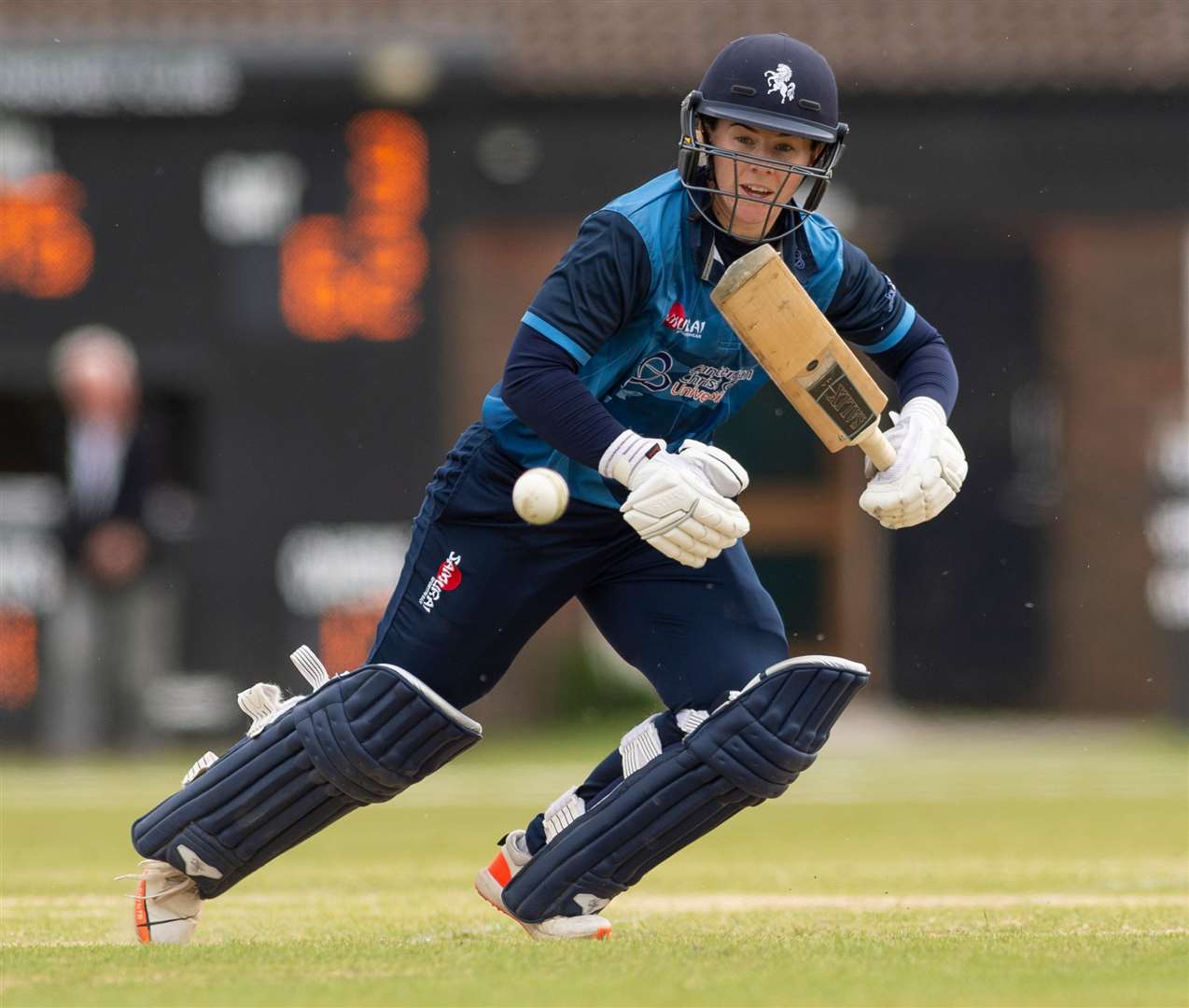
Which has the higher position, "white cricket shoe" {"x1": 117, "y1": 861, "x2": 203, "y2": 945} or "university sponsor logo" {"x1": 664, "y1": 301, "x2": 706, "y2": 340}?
"university sponsor logo" {"x1": 664, "y1": 301, "x2": 706, "y2": 340}

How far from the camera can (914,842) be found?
6.81m

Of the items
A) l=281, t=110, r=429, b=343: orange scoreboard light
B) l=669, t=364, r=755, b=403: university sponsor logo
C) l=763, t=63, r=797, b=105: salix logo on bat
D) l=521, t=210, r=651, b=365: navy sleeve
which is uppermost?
l=763, t=63, r=797, b=105: salix logo on bat

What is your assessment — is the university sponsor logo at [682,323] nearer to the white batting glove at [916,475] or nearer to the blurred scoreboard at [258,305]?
the white batting glove at [916,475]

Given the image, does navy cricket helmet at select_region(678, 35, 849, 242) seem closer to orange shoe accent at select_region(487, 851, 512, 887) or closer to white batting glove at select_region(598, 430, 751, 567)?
white batting glove at select_region(598, 430, 751, 567)

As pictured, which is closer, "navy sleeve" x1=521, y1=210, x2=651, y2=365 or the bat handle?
"navy sleeve" x1=521, y1=210, x2=651, y2=365

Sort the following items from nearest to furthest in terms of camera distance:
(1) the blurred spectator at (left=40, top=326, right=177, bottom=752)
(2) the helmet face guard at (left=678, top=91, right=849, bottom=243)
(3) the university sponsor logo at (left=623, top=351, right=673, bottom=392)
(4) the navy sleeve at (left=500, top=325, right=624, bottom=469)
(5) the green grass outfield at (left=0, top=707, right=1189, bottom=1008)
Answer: (5) the green grass outfield at (left=0, top=707, right=1189, bottom=1008)
(4) the navy sleeve at (left=500, top=325, right=624, bottom=469)
(2) the helmet face guard at (left=678, top=91, right=849, bottom=243)
(3) the university sponsor logo at (left=623, top=351, right=673, bottom=392)
(1) the blurred spectator at (left=40, top=326, right=177, bottom=752)

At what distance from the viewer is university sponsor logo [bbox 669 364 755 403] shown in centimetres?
423

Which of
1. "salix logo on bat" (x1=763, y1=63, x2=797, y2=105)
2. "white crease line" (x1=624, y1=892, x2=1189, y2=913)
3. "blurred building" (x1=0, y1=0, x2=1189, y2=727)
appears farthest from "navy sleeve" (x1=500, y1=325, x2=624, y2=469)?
"blurred building" (x1=0, y1=0, x2=1189, y2=727)

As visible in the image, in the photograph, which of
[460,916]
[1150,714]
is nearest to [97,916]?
[460,916]

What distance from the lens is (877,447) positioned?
4168mm

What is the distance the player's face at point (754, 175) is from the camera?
408cm

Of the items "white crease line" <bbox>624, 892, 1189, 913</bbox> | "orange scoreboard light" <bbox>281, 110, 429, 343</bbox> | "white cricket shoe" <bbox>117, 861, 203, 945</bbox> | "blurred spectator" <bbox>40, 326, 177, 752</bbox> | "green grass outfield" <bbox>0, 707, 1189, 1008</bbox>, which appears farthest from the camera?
"orange scoreboard light" <bbox>281, 110, 429, 343</bbox>

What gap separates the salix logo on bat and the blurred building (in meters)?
6.17

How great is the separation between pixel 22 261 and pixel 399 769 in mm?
6587
